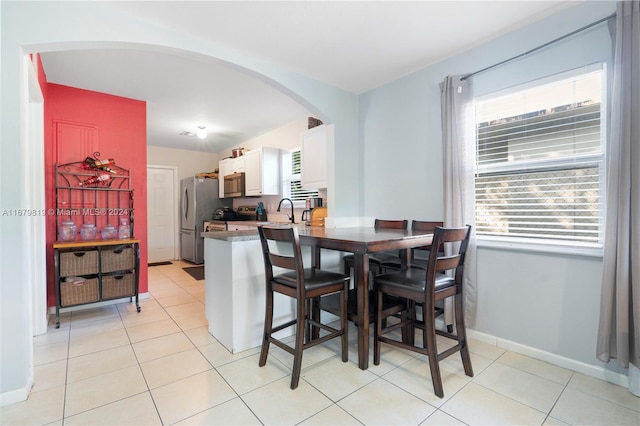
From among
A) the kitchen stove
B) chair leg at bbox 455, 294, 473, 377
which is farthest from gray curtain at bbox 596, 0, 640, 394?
the kitchen stove

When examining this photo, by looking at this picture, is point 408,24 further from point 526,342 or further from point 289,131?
point 289,131

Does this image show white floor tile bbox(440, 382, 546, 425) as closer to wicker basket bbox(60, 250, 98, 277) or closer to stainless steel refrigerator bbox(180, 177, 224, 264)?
wicker basket bbox(60, 250, 98, 277)

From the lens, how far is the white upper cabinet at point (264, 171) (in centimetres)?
493

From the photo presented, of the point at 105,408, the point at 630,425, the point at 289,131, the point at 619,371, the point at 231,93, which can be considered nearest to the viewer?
the point at 630,425

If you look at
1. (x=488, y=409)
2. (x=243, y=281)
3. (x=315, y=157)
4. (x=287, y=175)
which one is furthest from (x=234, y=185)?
(x=488, y=409)

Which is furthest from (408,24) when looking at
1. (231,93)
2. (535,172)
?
(231,93)

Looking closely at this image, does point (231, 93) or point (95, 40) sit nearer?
point (95, 40)

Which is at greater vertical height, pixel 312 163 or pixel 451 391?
pixel 312 163

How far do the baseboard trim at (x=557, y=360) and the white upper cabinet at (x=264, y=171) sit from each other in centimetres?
355

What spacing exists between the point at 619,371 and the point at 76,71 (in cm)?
502

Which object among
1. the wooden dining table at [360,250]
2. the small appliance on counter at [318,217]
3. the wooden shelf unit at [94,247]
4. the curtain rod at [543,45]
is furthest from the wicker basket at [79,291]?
the curtain rod at [543,45]

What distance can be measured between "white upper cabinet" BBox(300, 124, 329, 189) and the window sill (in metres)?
1.82

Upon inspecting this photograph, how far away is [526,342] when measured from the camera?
2264 mm

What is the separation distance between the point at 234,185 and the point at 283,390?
173 inches
